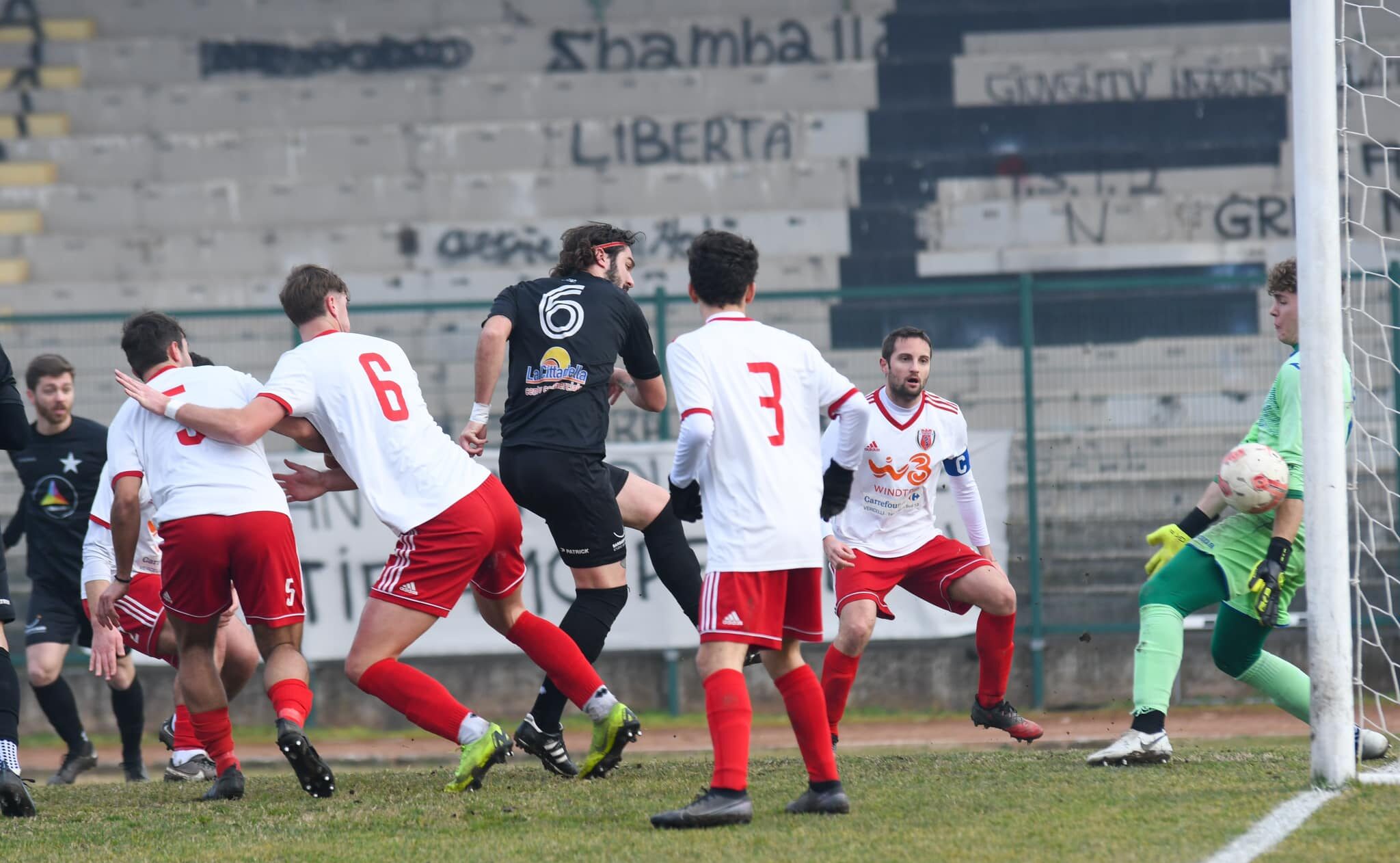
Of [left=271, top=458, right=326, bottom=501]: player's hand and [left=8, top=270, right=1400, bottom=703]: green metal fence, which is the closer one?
[left=271, top=458, right=326, bottom=501]: player's hand

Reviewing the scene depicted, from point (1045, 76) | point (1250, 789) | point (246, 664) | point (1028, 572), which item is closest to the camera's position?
point (1250, 789)

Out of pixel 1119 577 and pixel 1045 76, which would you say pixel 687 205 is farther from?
pixel 1119 577

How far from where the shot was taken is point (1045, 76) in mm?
15789

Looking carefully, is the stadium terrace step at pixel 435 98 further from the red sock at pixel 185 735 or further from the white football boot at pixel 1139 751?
the white football boot at pixel 1139 751

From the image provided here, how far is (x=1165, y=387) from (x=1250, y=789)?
18.5ft

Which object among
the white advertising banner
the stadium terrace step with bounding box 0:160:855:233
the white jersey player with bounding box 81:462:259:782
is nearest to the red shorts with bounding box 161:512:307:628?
the white jersey player with bounding box 81:462:259:782

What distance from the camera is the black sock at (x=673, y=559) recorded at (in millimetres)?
6129

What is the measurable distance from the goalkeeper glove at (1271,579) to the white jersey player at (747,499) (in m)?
1.64

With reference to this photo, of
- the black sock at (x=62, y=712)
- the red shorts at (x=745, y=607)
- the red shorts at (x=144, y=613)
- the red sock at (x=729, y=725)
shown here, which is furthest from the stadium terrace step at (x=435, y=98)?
the red sock at (x=729, y=725)

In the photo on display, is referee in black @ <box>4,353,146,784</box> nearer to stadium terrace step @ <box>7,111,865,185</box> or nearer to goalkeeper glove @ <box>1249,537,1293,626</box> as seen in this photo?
goalkeeper glove @ <box>1249,537,1293,626</box>

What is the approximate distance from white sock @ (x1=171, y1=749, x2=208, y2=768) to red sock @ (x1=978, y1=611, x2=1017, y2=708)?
3438mm

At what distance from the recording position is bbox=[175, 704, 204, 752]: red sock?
21.2ft

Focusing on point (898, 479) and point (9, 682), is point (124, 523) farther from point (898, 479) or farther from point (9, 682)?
point (898, 479)

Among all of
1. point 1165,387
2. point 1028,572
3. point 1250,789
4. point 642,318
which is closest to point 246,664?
point 642,318
